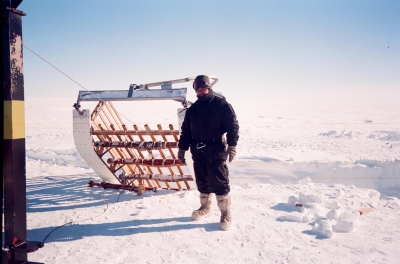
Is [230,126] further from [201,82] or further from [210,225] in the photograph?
[210,225]

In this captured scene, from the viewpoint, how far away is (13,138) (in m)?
1.91

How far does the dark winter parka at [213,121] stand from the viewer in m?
2.91

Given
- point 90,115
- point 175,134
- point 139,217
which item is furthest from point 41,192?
point 175,134

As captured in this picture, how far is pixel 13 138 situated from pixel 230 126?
1901 mm

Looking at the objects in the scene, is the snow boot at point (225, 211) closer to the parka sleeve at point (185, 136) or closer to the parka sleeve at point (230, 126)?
the parka sleeve at point (230, 126)

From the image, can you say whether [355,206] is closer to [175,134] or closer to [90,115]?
[175,134]

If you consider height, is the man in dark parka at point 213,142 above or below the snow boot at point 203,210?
above

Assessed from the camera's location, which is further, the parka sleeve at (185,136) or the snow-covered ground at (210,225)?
the parka sleeve at (185,136)

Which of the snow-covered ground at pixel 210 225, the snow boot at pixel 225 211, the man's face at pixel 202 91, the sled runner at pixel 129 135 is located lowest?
the snow-covered ground at pixel 210 225

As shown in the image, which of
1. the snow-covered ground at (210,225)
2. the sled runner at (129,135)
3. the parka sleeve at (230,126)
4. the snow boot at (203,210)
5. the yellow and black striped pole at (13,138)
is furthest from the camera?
the sled runner at (129,135)

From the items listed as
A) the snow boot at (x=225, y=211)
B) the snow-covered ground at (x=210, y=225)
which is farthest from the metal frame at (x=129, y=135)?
the snow boot at (x=225, y=211)

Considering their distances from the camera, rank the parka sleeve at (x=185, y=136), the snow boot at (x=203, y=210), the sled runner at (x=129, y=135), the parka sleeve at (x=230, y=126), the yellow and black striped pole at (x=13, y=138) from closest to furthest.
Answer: the yellow and black striped pole at (x=13, y=138), the parka sleeve at (x=230, y=126), the snow boot at (x=203, y=210), the parka sleeve at (x=185, y=136), the sled runner at (x=129, y=135)

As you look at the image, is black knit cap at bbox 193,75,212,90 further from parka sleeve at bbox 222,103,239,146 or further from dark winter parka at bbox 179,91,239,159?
parka sleeve at bbox 222,103,239,146

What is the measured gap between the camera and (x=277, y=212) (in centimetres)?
341
